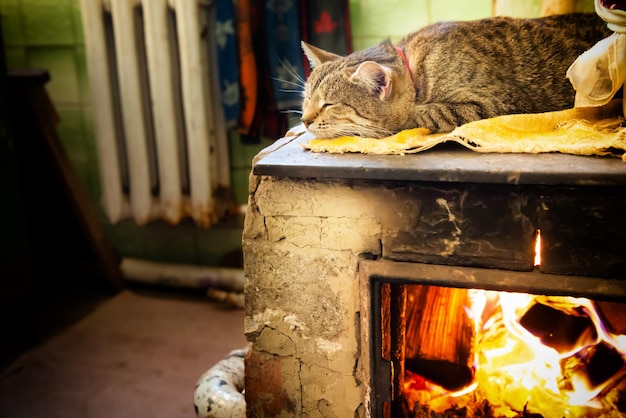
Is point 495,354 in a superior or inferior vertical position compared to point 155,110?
inferior

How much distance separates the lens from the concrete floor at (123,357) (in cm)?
181

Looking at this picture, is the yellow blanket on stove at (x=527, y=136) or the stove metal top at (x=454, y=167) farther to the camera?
the yellow blanket on stove at (x=527, y=136)

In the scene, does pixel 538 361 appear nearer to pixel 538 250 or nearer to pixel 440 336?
pixel 440 336

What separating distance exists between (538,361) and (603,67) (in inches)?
25.9

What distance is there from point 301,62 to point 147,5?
1.91 ft

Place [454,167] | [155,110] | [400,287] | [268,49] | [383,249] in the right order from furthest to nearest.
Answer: [155,110] < [268,49] < [400,287] < [383,249] < [454,167]

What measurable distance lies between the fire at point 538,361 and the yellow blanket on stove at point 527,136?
1.28ft

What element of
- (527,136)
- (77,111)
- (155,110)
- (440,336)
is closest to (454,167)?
(527,136)

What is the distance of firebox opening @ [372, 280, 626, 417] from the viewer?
1.28 meters

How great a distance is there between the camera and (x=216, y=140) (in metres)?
2.27

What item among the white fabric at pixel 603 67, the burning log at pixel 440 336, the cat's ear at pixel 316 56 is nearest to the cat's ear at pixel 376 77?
the cat's ear at pixel 316 56

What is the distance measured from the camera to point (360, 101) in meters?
1.29

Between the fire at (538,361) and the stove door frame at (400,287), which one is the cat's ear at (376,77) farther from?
the fire at (538,361)

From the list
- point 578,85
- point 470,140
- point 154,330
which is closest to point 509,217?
point 470,140
